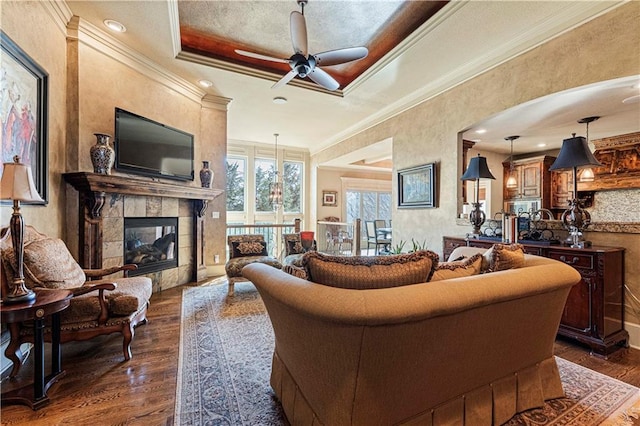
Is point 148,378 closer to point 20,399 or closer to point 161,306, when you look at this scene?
point 20,399

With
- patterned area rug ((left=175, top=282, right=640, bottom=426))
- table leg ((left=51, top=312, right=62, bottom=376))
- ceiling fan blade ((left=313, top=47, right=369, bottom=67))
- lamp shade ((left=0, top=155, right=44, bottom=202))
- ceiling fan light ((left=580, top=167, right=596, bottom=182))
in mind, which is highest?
ceiling fan blade ((left=313, top=47, right=369, bottom=67))

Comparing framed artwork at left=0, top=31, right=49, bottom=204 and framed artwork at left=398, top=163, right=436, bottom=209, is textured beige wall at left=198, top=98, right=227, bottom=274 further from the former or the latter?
framed artwork at left=398, top=163, right=436, bottom=209

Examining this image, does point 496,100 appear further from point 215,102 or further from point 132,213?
point 132,213

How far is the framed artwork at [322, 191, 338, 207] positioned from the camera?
27.5 feet

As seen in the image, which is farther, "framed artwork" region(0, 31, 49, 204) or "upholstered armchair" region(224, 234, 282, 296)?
"upholstered armchair" region(224, 234, 282, 296)

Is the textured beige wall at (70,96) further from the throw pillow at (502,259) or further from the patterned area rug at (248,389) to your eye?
the throw pillow at (502,259)

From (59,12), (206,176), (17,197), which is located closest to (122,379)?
(17,197)

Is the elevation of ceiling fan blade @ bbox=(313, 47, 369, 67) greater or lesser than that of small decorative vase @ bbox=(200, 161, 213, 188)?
greater

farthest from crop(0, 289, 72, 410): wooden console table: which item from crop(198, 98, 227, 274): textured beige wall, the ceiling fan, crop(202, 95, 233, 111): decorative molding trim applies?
crop(202, 95, 233, 111): decorative molding trim

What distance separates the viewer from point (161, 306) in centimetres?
356

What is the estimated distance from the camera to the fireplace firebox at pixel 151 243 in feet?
12.5

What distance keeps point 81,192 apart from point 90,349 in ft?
5.62

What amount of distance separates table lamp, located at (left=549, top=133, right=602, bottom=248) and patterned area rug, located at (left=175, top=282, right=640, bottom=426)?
3.73 feet

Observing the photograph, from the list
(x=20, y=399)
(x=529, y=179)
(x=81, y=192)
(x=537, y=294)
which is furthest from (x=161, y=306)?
(x=529, y=179)
